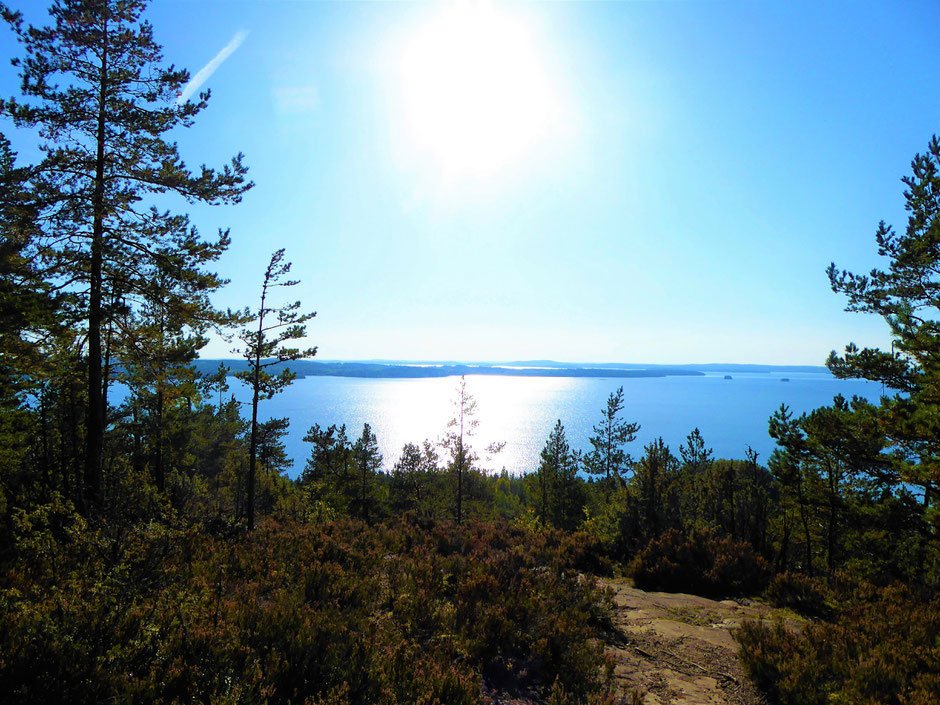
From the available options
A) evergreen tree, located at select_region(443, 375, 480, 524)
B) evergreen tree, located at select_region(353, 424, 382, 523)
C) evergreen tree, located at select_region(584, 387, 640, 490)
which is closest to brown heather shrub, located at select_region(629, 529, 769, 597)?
evergreen tree, located at select_region(443, 375, 480, 524)

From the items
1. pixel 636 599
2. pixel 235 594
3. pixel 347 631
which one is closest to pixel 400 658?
pixel 347 631

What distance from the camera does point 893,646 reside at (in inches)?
235

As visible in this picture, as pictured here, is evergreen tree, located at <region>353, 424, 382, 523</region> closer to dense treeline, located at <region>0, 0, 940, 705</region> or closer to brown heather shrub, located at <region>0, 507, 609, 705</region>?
dense treeline, located at <region>0, 0, 940, 705</region>

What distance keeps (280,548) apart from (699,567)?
10.5 m

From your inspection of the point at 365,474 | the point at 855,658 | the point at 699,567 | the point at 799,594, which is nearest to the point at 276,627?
the point at 855,658

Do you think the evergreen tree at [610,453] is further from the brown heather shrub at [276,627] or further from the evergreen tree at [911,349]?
the brown heather shrub at [276,627]

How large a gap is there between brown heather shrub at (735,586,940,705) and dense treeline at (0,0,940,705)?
3 centimetres

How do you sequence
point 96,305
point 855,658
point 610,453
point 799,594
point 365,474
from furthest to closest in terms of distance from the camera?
point 610,453, point 365,474, point 96,305, point 799,594, point 855,658

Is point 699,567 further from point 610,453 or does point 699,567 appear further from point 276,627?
point 610,453

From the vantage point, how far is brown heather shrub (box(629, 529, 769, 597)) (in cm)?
1063

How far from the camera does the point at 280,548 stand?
9664 millimetres

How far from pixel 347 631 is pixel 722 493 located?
102 feet

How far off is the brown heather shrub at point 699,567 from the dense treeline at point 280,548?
66 mm

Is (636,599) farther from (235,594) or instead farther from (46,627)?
(46,627)
